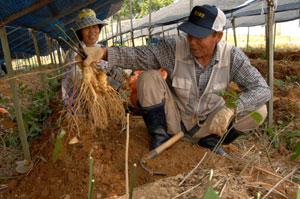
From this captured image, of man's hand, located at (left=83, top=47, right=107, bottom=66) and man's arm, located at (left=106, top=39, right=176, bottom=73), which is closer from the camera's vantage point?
man's hand, located at (left=83, top=47, right=107, bottom=66)

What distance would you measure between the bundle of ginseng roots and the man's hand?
1.6 inches

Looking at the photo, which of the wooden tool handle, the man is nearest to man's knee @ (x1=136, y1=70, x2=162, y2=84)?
the man

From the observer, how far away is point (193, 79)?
2.01m

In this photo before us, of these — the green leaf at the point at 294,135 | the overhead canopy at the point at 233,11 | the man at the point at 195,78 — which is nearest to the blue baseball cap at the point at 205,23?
the man at the point at 195,78

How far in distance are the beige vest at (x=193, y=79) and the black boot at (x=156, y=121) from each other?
0.68 ft

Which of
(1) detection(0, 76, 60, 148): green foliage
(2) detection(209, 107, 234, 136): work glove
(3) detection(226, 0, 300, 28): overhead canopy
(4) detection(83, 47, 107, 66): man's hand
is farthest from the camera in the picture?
(3) detection(226, 0, 300, 28): overhead canopy

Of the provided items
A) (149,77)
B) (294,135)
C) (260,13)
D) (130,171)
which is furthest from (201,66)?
(260,13)

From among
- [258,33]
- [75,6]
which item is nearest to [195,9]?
[75,6]

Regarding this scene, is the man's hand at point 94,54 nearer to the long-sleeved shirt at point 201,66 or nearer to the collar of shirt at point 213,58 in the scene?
the long-sleeved shirt at point 201,66

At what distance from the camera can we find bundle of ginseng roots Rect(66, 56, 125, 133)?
1714 millimetres

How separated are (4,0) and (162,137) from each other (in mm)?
1450

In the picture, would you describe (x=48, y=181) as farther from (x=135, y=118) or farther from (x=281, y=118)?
(x=281, y=118)

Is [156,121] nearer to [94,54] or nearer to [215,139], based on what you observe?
[215,139]

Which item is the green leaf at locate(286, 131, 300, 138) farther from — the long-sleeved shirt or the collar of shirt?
the collar of shirt
